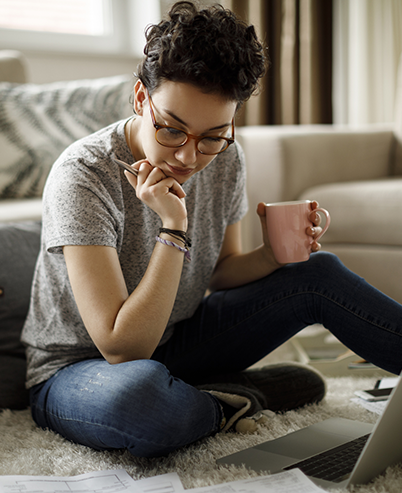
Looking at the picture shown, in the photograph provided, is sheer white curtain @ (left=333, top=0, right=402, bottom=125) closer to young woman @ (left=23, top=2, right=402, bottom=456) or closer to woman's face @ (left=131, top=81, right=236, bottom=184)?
young woman @ (left=23, top=2, right=402, bottom=456)

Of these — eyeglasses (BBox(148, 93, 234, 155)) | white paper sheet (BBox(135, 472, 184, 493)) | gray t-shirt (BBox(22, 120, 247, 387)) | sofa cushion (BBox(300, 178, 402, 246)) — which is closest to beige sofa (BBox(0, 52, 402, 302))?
sofa cushion (BBox(300, 178, 402, 246))

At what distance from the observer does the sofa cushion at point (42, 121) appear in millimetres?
1597

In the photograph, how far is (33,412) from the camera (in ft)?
3.34

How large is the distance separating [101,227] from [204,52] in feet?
1.06

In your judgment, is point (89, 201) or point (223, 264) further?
point (223, 264)

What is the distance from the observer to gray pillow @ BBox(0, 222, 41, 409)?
1.14 meters

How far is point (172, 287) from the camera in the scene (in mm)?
858

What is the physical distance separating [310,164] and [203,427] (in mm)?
1291

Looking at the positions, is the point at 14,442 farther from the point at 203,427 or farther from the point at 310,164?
the point at 310,164

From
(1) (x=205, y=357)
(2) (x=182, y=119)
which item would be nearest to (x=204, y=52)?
(2) (x=182, y=119)

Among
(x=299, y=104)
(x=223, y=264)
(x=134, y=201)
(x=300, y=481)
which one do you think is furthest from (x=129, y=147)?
(x=299, y=104)

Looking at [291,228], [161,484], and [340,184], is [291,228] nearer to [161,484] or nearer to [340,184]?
[161,484]

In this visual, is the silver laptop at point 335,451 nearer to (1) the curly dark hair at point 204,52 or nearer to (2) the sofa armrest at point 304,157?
(1) the curly dark hair at point 204,52

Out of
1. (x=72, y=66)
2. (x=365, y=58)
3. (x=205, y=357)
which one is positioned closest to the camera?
(x=205, y=357)
